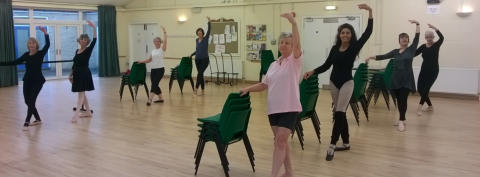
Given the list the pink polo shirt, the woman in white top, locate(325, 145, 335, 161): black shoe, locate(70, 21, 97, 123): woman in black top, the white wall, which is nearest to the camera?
the pink polo shirt

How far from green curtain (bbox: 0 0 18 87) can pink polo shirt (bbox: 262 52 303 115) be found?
1123 cm

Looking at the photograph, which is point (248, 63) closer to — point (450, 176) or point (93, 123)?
point (93, 123)

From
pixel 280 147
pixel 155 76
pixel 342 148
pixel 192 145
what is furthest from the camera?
pixel 155 76

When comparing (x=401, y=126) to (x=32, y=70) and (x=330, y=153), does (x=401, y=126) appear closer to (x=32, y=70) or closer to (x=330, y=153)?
(x=330, y=153)

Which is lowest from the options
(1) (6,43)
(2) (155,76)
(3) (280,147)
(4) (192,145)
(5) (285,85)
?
(4) (192,145)

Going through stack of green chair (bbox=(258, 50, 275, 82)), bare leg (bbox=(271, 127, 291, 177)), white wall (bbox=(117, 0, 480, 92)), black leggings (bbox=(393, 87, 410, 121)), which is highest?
white wall (bbox=(117, 0, 480, 92))

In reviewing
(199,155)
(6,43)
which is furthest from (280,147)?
(6,43)

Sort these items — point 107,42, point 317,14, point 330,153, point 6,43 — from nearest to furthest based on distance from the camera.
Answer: point 330,153, point 317,14, point 6,43, point 107,42

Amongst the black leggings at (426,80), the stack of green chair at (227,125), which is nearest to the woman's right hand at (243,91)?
the stack of green chair at (227,125)

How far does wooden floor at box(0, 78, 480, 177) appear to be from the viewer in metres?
4.58

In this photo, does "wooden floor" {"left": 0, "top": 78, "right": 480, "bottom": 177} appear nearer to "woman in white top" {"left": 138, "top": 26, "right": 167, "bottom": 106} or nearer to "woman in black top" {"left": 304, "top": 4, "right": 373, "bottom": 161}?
"woman in white top" {"left": 138, "top": 26, "right": 167, "bottom": 106}

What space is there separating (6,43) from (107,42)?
11.1 feet

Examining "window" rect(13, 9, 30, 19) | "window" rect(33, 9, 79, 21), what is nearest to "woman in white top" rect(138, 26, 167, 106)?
"window" rect(13, 9, 30, 19)

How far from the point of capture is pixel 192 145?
564 centimetres
